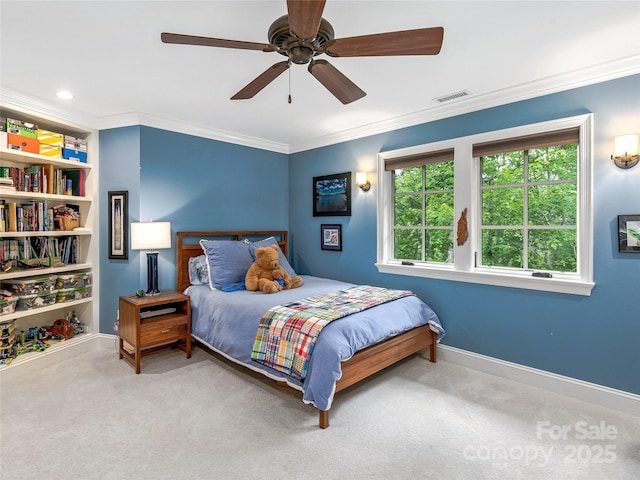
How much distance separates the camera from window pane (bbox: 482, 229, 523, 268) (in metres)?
3.14

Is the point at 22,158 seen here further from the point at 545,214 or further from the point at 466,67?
the point at 545,214

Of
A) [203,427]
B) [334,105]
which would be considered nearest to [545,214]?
[334,105]

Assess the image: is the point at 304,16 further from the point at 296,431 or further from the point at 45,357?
the point at 45,357

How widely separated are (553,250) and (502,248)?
394mm

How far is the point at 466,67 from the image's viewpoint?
2.53 meters

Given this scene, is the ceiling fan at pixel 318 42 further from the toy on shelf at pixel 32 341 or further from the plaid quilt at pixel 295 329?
the toy on shelf at pixel 32 341

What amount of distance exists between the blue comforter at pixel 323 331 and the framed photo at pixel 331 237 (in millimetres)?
648


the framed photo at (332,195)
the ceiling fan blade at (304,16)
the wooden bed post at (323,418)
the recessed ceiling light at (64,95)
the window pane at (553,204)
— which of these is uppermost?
the recessed ceiling light at (64,95)

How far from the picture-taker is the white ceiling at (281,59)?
1884mm

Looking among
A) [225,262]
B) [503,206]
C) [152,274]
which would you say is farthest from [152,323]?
[503,206]

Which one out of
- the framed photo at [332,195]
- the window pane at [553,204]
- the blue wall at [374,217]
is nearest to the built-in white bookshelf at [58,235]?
the blue wall at [374,217]

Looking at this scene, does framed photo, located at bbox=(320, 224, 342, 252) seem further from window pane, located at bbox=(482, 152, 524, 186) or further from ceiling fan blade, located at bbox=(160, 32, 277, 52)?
ceiling fan blade, located at bbox=(160, 32, 277, 52)

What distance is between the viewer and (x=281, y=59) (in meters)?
2.42

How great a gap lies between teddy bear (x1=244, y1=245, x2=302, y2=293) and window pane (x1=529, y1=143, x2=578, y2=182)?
2476 millimetres
